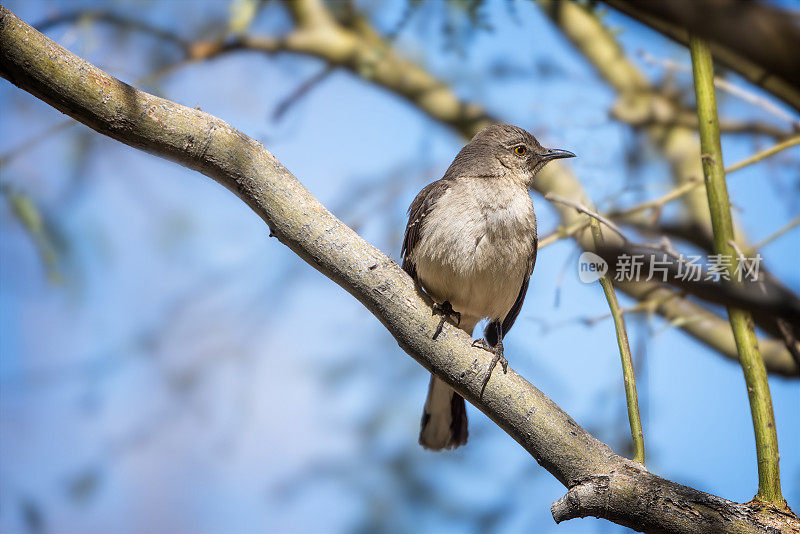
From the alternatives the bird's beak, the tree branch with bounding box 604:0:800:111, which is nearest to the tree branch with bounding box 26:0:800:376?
the bird's beak

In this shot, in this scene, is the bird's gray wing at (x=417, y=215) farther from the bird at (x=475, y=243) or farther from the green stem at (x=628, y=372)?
the green stem at (x=628, y=372)

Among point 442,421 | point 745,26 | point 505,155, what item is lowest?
point 745,26

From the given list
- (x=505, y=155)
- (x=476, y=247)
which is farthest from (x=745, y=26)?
(x=505, y=155)

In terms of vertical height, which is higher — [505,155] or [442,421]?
[505,155]

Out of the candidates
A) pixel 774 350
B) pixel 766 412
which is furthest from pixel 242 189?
pixel 774 350

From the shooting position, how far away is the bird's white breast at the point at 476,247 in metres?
3.89

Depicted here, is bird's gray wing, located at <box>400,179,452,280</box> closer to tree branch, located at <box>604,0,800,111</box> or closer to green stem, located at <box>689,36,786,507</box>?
green stem, located at <box>689,36,786,507</box>

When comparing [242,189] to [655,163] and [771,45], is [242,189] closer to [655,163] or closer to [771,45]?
[771,45]

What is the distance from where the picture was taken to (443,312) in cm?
332

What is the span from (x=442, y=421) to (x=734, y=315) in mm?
2157

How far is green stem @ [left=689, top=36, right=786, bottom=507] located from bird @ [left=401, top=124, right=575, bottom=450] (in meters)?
1.21

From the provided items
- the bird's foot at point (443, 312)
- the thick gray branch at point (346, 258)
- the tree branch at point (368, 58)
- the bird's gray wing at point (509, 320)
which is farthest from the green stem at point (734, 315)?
the tree branch at point (368, 58)

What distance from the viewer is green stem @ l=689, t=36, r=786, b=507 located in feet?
9.05

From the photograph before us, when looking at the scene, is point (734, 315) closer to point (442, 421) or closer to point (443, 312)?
point (443, 312)
